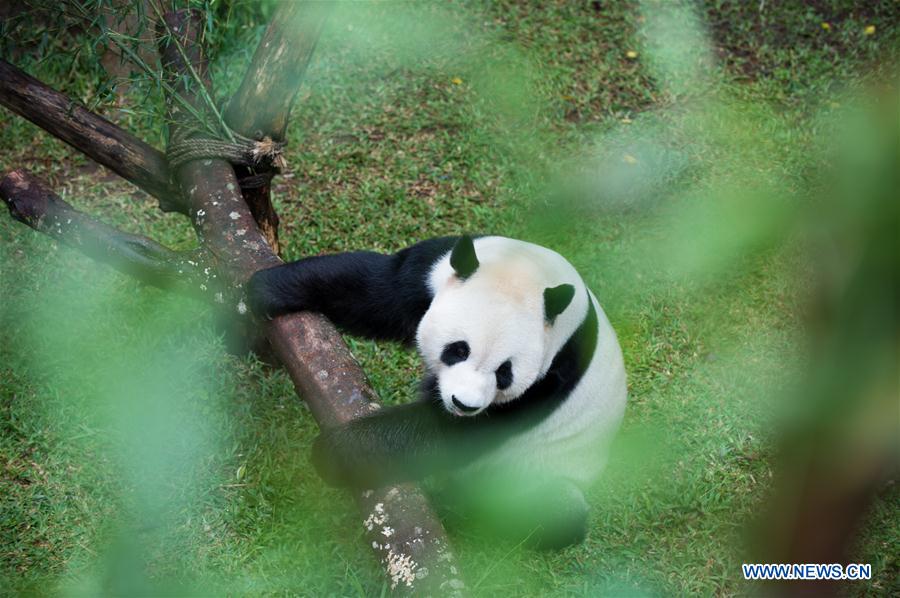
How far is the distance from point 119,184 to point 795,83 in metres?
4.89

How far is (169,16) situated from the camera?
3.90m

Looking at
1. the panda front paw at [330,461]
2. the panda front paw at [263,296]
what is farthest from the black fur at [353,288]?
the panda front paw at [330,461]

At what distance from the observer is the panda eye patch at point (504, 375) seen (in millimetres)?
2771

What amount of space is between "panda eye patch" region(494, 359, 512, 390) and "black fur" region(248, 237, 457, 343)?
0.53 metres

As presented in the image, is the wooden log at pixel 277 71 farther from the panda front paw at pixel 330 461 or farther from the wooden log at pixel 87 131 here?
the panda front paw at pixel 330 461

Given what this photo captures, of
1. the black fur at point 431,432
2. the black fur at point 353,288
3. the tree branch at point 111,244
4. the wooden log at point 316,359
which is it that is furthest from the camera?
the tree branch at point 111,244

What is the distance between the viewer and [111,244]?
354 centimetres

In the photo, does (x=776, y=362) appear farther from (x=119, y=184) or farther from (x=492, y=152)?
(x=119, y=184)

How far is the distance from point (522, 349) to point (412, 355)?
5.79 feet

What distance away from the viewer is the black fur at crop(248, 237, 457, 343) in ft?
10.6

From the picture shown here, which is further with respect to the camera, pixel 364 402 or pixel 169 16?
pixel 169 16

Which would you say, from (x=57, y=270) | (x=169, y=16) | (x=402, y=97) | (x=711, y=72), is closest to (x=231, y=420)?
→ (x=57, y=270)

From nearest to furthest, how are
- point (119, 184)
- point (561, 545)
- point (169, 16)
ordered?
1. point (561, 545)
2. point (169, 16)
3. point (119, 184)

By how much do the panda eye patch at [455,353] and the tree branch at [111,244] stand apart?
119 centimetres
